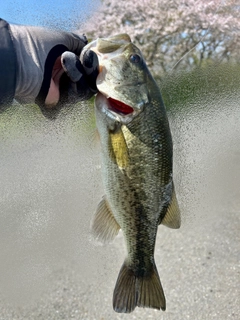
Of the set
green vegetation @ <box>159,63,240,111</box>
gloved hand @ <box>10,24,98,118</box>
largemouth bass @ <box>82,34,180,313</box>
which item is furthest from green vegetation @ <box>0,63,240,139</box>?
largemouth bass @ <box>82,34,180,313</box>

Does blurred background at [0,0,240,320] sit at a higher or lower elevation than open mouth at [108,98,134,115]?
lower

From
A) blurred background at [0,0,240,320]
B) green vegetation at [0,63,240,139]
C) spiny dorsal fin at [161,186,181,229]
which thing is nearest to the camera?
spiny dorsal fin at [161,186,181,229]

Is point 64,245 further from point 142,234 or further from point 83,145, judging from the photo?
point 142,234

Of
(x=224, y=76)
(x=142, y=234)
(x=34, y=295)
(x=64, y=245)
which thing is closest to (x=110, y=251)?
(x=64, y=245)

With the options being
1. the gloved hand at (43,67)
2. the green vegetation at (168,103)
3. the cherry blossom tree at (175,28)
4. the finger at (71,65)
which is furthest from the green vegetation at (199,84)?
the finger at (71,65)

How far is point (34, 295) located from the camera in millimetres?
2201

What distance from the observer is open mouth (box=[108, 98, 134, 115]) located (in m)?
0.89

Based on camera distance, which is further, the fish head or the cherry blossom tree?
the cherry blossom tree

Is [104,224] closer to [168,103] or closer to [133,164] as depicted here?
[133,164]

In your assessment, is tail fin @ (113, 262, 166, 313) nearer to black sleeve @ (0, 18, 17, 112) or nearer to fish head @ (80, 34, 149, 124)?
fish head @ (80, 34, 149, 124)

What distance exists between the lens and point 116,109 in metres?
0.89

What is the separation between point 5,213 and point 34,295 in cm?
88

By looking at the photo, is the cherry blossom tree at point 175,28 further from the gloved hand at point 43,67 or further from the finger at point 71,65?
the finger at point 71,65

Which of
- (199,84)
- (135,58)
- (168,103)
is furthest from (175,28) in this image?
(135,58)
